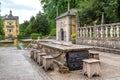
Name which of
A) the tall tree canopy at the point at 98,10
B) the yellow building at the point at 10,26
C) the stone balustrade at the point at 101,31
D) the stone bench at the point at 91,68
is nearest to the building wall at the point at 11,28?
the yellow building at the point at 10,26

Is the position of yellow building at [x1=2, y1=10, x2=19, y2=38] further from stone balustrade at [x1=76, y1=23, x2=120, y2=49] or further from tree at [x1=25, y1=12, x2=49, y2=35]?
stone balustrade at [x1=76, y1=23, x2=120, y2=49]

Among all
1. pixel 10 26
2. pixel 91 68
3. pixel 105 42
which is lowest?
pixel 91 68

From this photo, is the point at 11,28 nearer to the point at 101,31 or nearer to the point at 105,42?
the point at 101,31

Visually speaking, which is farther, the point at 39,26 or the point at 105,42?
the point at 39,26

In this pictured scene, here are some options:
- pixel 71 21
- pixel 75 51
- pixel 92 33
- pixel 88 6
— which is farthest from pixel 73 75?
pixel 71 21

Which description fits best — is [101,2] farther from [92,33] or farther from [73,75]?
[73,75]

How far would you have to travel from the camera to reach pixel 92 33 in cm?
1672

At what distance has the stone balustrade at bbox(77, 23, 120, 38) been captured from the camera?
1322cm

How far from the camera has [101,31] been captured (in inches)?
584

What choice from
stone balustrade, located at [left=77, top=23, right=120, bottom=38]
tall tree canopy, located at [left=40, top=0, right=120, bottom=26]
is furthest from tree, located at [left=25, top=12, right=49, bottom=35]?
stone balustrade, located at [left=77, top=23, right=120, bottom=38]

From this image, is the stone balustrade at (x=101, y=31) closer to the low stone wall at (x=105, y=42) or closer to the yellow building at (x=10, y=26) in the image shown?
the low stone wall at (x=105, y=42)

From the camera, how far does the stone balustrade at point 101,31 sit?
1322cm

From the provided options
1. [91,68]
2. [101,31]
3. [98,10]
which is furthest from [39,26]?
[91,68]

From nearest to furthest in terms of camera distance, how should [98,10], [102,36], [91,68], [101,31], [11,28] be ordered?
[91,68]
[102,36]
[101,31]
[98,10]
[11,28]
